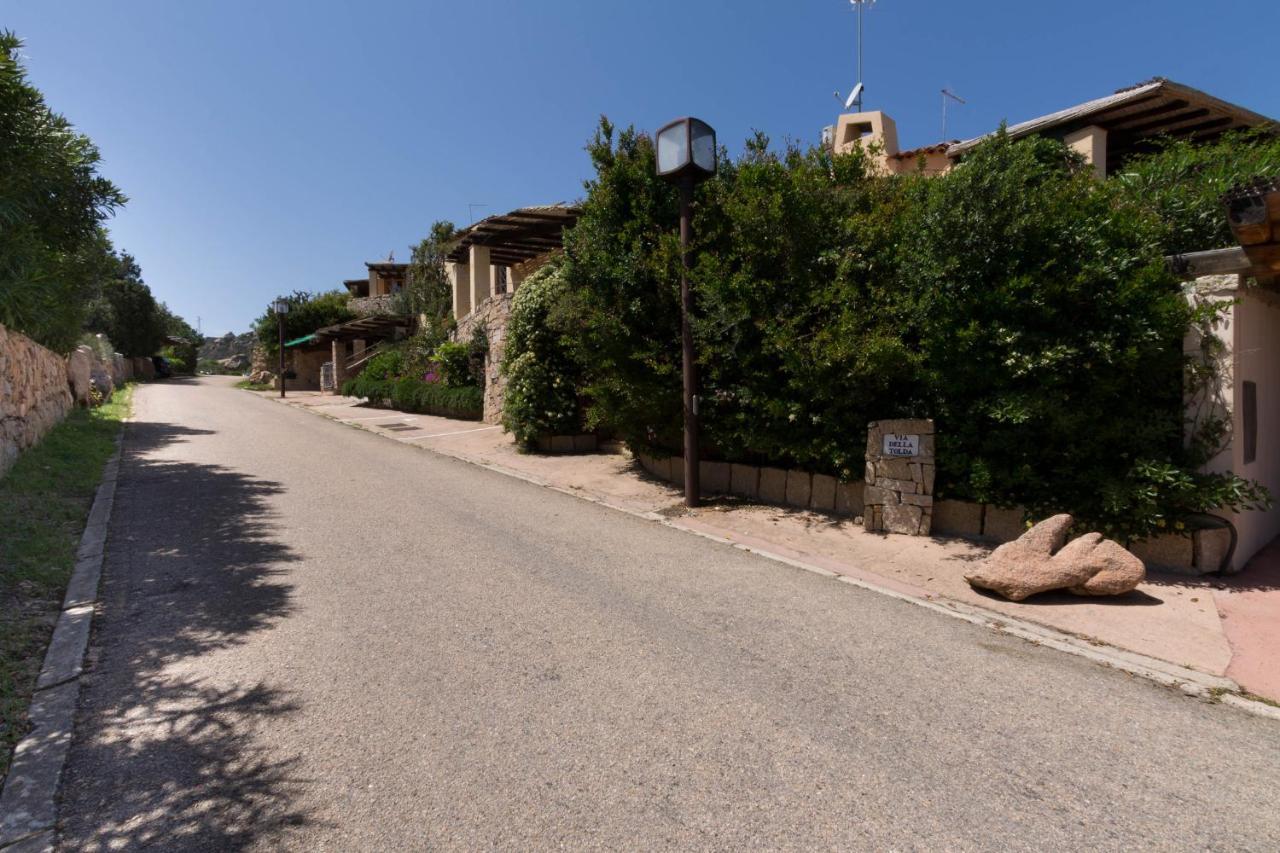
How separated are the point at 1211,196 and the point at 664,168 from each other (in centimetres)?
527

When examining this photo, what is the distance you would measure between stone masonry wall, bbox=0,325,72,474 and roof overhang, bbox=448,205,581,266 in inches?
364

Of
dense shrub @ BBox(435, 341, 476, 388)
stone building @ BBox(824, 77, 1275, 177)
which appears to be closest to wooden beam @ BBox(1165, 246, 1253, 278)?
stone building @ BBox(824, 77, 1275, 177)

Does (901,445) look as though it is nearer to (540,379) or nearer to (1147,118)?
(540,379)

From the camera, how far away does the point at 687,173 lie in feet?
25.1

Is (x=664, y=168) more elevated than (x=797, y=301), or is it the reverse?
(x=664, y=168)

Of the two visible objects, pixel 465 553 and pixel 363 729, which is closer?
pixel 363 729

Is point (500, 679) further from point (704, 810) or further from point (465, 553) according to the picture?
point (465, 553)

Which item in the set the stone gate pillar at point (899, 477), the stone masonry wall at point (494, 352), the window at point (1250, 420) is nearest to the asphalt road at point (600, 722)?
the stone gate pillar at point (899, 477)

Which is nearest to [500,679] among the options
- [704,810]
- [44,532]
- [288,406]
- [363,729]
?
[363,729]

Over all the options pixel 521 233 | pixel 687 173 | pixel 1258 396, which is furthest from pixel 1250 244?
pixel 521 233

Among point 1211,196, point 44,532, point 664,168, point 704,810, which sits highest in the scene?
point 664,168

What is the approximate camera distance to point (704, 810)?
8.02ft

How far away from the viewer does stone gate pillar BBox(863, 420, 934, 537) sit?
6234 millimetres

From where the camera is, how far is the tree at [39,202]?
7301 mm
